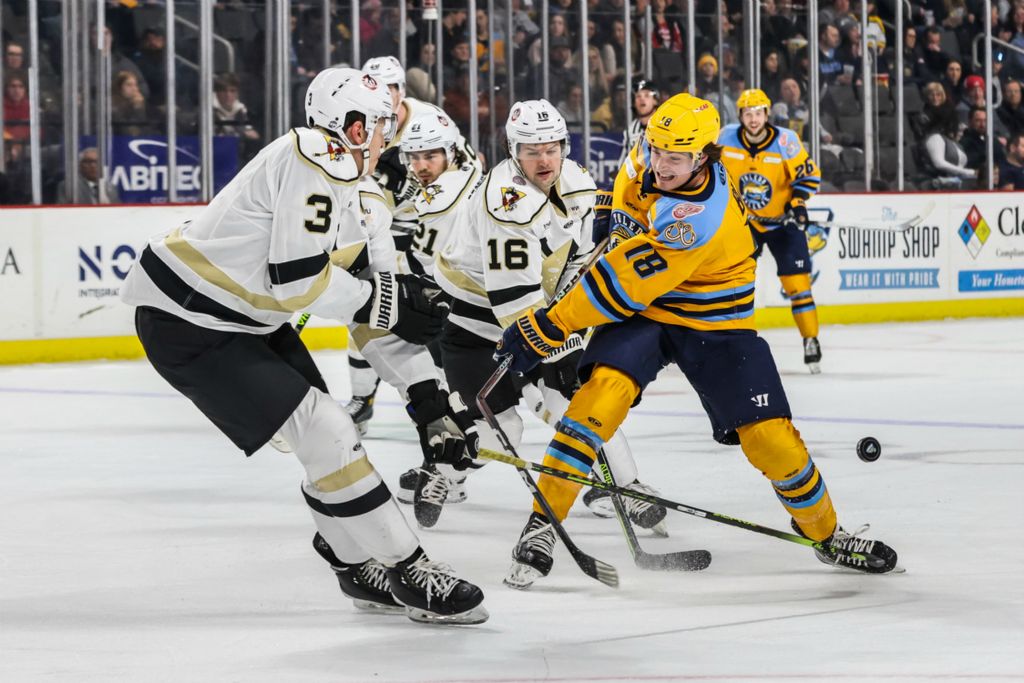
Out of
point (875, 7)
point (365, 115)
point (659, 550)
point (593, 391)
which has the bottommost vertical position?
point (659, 550)

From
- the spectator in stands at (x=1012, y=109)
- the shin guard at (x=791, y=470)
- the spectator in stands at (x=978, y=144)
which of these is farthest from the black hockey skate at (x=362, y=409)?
the spectator in stands at (x=1012, y=109)

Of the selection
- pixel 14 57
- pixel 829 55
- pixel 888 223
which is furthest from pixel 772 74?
pixel 14 57

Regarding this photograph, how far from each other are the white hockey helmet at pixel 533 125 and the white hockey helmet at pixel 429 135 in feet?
2.49

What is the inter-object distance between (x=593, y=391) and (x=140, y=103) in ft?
19.9

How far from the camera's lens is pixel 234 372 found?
334cm

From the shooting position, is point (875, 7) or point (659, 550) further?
point (875, 7)

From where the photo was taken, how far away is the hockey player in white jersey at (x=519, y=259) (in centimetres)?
433

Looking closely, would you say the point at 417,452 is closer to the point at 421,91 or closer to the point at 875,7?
the point at 421,91

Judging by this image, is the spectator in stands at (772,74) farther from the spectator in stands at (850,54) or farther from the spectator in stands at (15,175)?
the spectator in stands at (15,175)

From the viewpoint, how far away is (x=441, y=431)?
11.9ft

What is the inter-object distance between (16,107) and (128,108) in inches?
24.8

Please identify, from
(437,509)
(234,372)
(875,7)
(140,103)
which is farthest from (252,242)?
(875,7)

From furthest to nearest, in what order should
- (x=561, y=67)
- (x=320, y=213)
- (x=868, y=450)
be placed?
(x=561, y=67), (x=868, y=450), (x=320, y=213)

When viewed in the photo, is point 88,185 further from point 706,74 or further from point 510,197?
point 510,197
